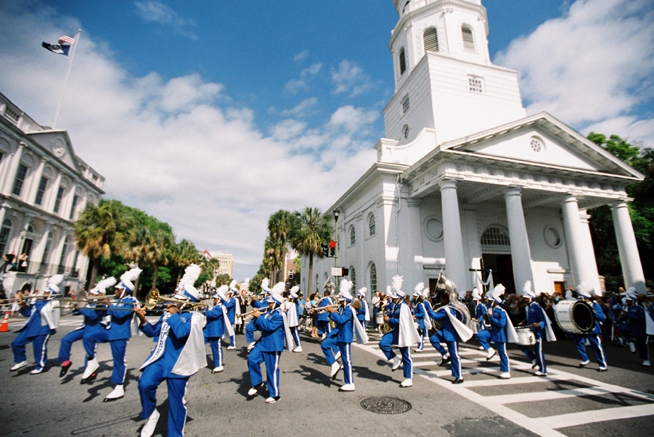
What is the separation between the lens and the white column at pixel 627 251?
20.2m

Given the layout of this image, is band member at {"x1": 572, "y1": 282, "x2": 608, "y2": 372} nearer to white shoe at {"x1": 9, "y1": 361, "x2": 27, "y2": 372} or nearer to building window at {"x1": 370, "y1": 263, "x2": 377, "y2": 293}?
white shoe at {"x1": 9, "y1": 361, "x2": 27, "y2": 372}

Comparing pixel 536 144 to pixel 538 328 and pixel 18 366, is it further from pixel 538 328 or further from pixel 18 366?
pixel 18 366

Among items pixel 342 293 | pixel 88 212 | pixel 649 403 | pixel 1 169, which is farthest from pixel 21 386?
pixel 1 169

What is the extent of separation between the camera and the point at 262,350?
20.0ft

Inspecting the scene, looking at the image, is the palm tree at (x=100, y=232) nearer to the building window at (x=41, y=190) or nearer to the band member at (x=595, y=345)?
the building window at (x=41, y=190)

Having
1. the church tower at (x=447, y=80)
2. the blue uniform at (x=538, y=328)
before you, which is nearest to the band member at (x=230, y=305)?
the blue uniform at (x=538, y=328)

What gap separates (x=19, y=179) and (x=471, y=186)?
39.8 metres

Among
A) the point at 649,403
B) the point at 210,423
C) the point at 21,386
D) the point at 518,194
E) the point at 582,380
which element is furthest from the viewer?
the point at 518,194

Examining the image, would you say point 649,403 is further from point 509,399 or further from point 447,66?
point 447,66

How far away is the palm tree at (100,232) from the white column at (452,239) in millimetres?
27320

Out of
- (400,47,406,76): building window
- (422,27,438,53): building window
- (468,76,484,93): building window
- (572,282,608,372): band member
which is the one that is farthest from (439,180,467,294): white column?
(400,47,406,76): building window

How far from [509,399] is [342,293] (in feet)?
13.2

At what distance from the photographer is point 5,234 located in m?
27.8

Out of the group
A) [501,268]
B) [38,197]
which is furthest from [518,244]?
[38,197]
